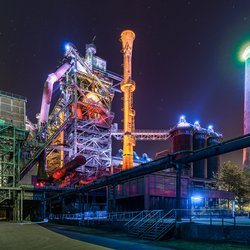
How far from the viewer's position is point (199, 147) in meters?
85.4

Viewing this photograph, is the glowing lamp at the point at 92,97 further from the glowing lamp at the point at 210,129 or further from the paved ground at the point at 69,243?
the paved ground at the point at 69,243

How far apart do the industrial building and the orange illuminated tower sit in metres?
0.25

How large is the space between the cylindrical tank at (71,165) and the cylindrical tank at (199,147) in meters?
34.8

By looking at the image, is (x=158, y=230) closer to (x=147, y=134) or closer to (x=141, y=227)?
(x=141, y=227)

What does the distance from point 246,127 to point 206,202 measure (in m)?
32.3

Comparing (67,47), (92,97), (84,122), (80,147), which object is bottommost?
(80,147)

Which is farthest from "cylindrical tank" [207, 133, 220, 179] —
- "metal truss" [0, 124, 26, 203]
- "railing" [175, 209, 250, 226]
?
"railing" [175, 209, 250, 226]

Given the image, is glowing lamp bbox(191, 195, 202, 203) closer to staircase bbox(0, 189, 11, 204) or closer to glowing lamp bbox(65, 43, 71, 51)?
staircase bbox(0, 189, 11, 204)

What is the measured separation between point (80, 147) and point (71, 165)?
49.6 ft

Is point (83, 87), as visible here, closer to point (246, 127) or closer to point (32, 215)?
point (32, 215)

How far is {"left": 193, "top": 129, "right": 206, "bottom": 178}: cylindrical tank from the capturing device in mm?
84938

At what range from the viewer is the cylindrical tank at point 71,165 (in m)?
63.5

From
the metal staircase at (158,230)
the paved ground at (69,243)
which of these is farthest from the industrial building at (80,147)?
the paved ground at (69,243)

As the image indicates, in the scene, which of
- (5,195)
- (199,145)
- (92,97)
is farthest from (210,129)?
(5,195)
